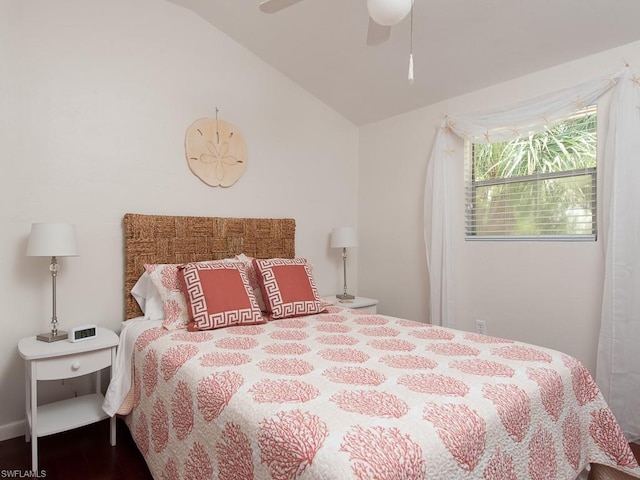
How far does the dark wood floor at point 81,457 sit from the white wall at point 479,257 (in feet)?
7.75

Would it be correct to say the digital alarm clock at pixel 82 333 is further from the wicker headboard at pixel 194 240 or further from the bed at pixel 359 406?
the wicker headboard at pixel 194 240

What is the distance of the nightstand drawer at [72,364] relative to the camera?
191 cm

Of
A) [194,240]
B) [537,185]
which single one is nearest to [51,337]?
[194,240]

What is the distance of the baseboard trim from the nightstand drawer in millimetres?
628

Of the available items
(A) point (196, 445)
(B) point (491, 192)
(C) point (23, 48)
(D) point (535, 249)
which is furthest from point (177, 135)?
(D) point (535, 249)

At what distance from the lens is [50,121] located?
7.50 ft

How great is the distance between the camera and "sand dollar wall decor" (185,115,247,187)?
2.84 meters

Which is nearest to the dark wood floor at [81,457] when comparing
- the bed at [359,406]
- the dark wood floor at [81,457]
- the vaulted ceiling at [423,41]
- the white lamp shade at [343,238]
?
the dark wood floor at [81,457]

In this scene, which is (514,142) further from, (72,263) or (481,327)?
(72,263)

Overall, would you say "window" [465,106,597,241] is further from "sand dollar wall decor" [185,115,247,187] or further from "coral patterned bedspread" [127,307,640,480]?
"sand dollar wall decor" [185,115,247,187]

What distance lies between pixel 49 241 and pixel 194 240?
931mm

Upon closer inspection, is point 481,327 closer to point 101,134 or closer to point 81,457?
point 81,457

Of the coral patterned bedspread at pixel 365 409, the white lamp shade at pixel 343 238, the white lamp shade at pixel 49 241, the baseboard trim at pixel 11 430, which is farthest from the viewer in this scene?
the white lamp shade at pixel 343 238

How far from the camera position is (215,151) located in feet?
9.67
